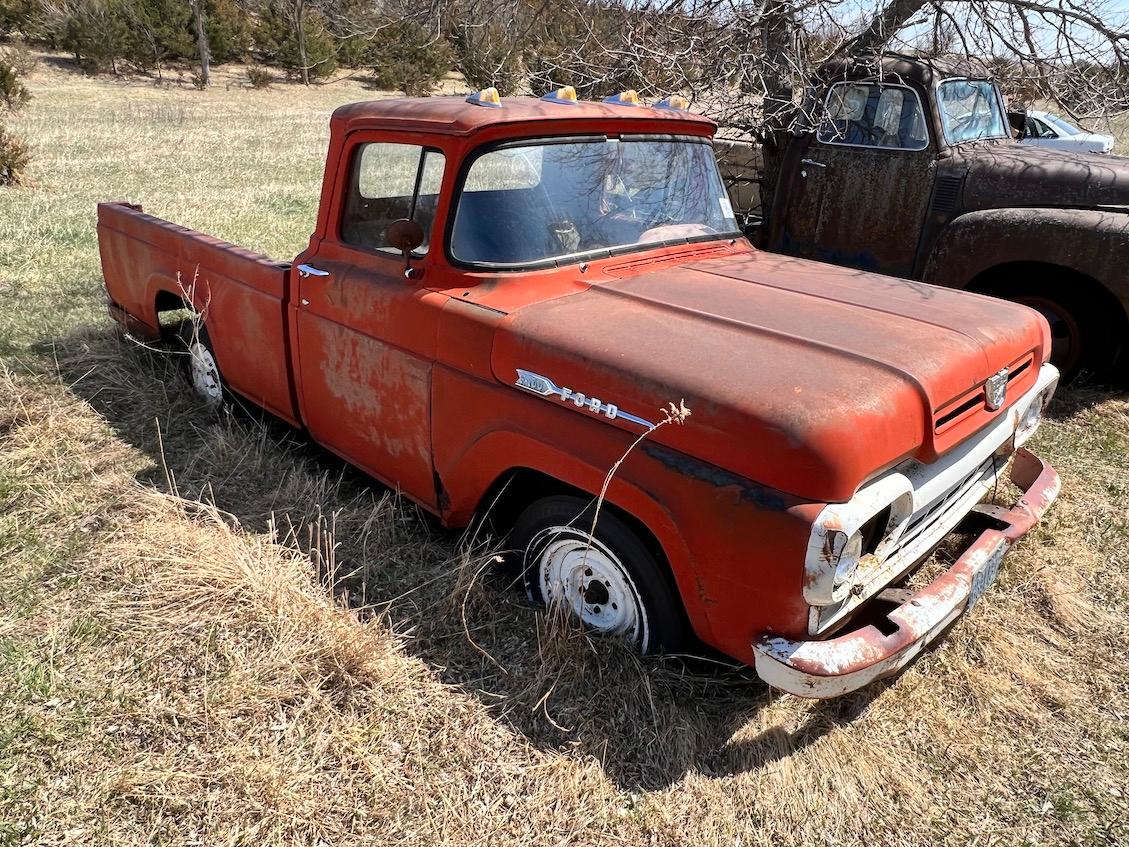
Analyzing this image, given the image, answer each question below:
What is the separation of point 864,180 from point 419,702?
4.87m

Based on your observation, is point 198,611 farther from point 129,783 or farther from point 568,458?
point 568,458

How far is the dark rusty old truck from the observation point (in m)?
4.94

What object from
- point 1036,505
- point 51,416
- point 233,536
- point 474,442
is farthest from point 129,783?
point 1036,505

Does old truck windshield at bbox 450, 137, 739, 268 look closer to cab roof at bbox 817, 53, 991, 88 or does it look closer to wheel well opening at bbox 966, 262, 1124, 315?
wheel well opening at bbox 966, 262, 1124, 315

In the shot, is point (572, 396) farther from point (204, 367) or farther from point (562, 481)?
point (204, 367)

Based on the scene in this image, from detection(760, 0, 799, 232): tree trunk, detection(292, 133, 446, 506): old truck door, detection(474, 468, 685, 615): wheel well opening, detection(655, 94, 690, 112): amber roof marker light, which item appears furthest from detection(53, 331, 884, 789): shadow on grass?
detection(760, 0, 799, 232): tree trunk

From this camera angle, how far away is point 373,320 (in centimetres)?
312

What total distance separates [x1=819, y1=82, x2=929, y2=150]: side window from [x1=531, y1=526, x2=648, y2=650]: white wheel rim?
4.34 meters

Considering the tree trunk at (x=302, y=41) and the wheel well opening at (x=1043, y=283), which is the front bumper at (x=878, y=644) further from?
the tree trunk at (x=302, y=41)

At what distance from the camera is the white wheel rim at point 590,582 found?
2617 millimetres

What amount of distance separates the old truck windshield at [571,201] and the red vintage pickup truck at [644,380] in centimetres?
1

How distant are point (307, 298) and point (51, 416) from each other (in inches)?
79.6

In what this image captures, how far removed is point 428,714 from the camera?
2.55 m

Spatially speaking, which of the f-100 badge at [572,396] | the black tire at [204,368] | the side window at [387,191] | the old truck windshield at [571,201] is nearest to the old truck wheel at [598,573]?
the f-100 badge at [572,396]
